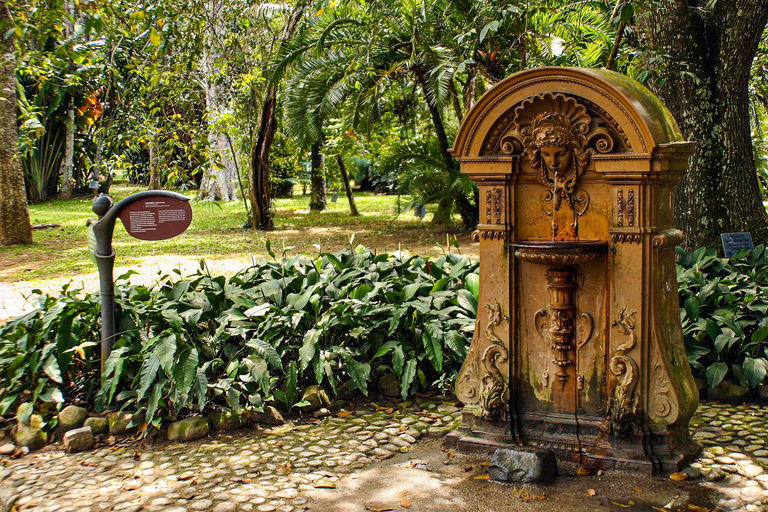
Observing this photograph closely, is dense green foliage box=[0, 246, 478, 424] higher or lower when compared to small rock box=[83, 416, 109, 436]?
higher

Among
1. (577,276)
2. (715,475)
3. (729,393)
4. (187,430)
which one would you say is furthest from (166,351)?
(729,393)

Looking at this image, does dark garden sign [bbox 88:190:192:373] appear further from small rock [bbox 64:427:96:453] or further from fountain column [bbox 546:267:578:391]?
fountain column [bbox 546:267:578:391]

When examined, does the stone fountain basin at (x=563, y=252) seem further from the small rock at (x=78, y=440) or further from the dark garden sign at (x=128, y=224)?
the small rock at (x=78, y=440)

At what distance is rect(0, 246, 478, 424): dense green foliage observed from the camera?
498 cm

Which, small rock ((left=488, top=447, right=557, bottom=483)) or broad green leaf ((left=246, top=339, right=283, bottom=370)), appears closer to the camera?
small rock ((left=488, top=447, right=557, bottom=483))

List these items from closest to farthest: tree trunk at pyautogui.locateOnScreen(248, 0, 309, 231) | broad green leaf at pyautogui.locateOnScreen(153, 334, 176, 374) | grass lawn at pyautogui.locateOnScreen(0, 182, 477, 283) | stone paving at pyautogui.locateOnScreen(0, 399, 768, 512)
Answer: stone paving at pyautogui.locateOnScreen(0, 399, 768, 512)
broad green leaf at pyautogui.locateOnScreen(153, 334, 176, 374)
grass lawn at pyautogui.locateOnScreen(0, 182, 477, 283)
tree trunk at pyautogui.locateOnScreen(248, 0, 309, 231)

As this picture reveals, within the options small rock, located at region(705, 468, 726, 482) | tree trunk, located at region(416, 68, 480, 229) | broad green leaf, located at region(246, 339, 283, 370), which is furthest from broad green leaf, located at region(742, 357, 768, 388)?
tree trunk, located at region(416, 68, 480, 229)

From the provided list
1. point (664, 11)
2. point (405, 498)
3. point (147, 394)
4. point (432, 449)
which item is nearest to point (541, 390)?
point (432, 449)

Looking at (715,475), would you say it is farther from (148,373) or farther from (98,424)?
(98,424)

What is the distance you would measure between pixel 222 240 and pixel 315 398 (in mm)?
9405

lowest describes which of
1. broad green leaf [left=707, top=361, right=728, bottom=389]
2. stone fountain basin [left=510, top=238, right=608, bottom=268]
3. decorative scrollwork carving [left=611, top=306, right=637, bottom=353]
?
broad green leaf [left=707, top=361, right=728, bottom=389]

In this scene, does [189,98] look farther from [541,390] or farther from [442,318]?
[541,390]

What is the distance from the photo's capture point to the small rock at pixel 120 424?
4.83 meters

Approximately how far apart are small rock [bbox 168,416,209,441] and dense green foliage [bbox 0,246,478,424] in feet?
0.33
